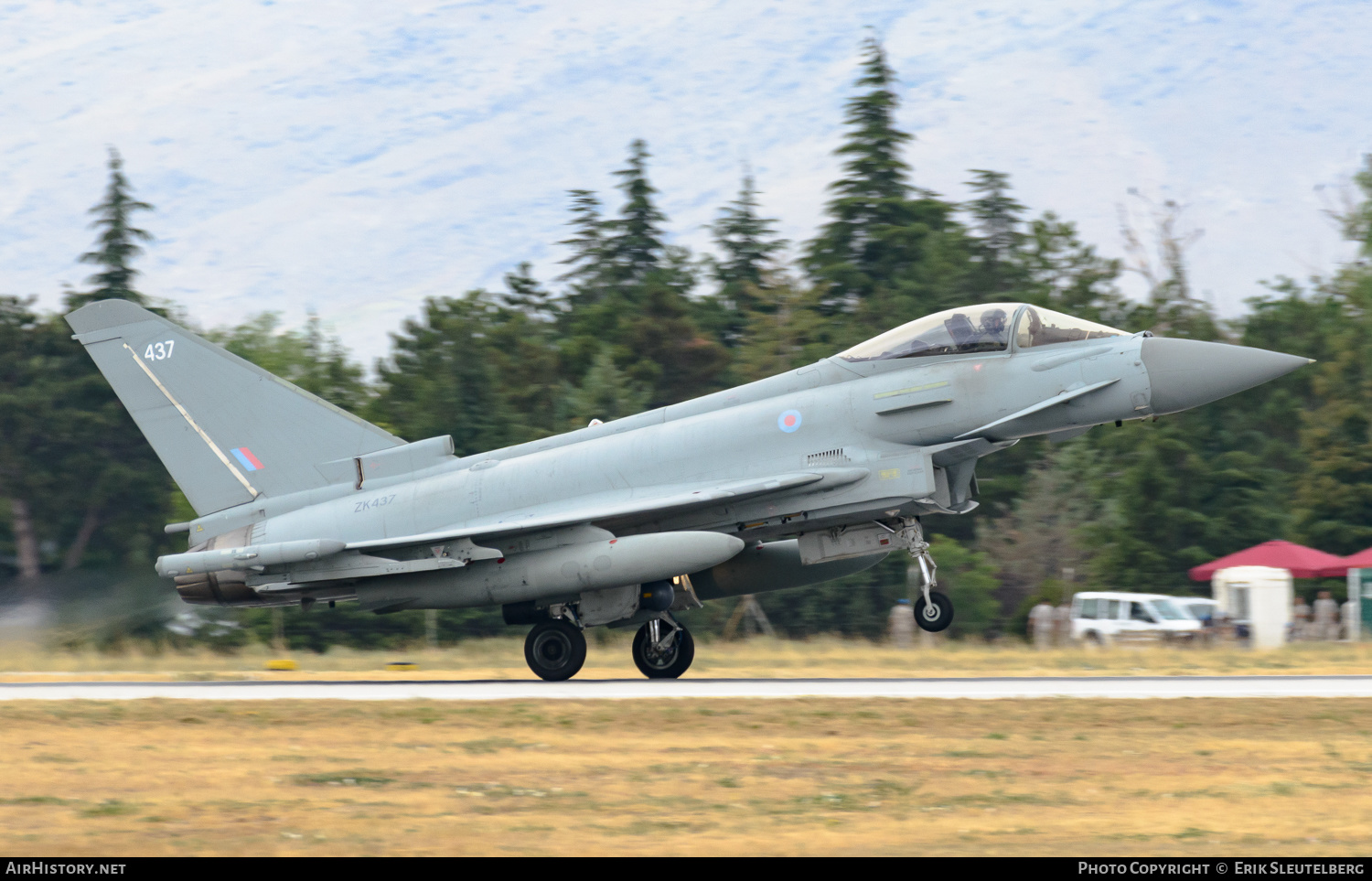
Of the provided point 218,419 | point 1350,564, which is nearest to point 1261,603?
point 1350,564

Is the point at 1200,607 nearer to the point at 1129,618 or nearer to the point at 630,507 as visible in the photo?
the point at 1129,618

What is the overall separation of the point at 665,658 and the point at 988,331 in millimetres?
5403

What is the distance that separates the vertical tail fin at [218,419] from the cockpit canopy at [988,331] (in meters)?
6.49

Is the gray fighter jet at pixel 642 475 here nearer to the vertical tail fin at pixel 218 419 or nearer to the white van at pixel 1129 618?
the vertical tail fin at pixel 218 419

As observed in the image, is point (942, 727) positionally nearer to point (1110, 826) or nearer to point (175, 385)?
point (1110, 826)

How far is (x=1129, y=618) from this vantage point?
85.8 ft

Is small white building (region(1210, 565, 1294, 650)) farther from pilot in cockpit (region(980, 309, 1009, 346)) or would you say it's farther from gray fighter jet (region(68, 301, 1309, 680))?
pilot in cockpit (region(980, 309, 1009, 346))

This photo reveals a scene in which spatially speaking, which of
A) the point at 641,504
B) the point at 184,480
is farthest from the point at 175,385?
the point at 641,504

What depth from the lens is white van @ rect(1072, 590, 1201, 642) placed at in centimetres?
2553

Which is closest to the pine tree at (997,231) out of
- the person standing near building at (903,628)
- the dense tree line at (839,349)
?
the dense tree line at (839,349)

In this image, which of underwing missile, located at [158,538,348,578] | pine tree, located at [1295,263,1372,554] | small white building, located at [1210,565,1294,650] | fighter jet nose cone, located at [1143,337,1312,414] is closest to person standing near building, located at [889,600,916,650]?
small white building, located at [1210,565,1294,650]

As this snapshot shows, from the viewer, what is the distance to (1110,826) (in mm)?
7820

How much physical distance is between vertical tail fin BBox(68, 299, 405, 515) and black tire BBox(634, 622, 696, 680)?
3.89m
